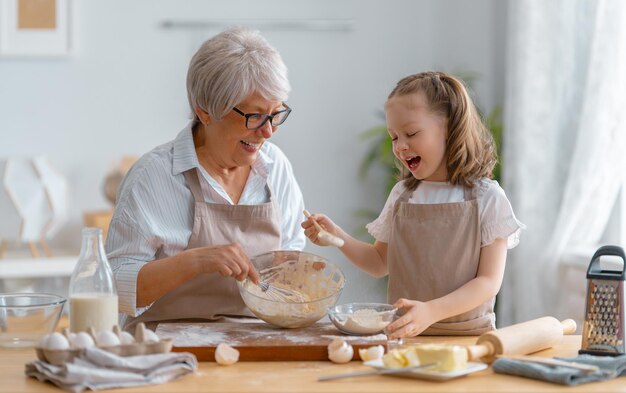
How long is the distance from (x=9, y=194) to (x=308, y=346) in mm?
2867

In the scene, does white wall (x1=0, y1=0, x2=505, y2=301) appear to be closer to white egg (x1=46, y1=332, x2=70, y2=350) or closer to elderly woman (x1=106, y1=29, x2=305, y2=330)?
elderly woman (x1=106, y1=29, x2=305, y2=330)

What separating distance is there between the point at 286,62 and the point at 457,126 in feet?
9.04

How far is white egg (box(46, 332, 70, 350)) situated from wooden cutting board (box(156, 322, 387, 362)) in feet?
0.79

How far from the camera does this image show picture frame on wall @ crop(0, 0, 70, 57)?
457 cm

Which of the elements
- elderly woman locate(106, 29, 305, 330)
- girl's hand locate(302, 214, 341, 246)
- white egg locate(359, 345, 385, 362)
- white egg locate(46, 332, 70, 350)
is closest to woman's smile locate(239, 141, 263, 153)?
elderly woman locate(106, 29, 305, 330)

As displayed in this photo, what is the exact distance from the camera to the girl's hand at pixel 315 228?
2.24 m

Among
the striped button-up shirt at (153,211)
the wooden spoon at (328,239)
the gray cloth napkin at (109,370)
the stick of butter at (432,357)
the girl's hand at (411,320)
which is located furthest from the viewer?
the striped button-up shirt at (153,211)

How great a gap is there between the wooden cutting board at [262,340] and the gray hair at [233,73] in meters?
0.57

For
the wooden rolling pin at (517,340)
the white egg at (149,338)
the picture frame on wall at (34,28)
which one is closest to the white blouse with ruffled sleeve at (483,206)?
the wooden rolling pin at (517,340)

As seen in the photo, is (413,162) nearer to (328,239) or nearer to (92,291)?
(328,239)

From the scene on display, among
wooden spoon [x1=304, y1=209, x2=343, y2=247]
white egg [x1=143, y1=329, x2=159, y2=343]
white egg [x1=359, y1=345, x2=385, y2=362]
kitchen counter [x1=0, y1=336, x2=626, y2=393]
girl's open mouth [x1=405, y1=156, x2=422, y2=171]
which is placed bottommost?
kitchen counter [x1=0, y1=336, x2=626, y2=393]

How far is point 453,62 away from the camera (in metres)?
5.04

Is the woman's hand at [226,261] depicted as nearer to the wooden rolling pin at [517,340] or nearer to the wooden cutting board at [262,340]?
the wooden cutting board at [262,340]

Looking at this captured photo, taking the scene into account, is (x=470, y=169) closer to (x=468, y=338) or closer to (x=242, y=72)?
(x=468, y=338)
